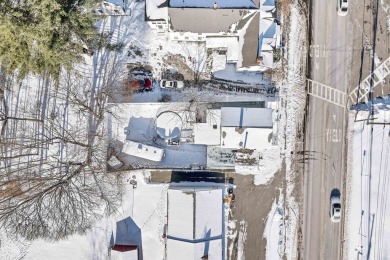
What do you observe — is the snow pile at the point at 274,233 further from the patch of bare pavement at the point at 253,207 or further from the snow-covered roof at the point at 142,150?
the snow-covered roof at the point at 142,150

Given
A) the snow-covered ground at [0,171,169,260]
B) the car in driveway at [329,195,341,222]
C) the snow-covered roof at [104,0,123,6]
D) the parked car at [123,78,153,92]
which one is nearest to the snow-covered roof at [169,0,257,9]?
the snow-covered roof at [104,0,123,6]

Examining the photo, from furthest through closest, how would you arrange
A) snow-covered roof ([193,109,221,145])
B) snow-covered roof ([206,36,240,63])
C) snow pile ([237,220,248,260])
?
snow pile ([237,220,248,260]) → snow-covered roof ([193,109,221,145]) → snow-covered roof ([206,36,240,63])

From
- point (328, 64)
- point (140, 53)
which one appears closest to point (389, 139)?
point (328, 64)

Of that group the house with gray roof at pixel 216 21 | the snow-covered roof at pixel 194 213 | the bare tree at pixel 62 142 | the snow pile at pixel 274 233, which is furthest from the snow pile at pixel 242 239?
the house with gray roof at pixel 216 21

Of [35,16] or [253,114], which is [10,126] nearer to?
[35,16]

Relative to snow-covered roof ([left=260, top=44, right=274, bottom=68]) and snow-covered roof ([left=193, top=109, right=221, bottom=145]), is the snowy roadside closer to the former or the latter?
snow-covered roof ([left=260, top=44, right=274, bottom=68])

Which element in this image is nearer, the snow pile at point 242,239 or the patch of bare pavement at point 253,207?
the patch of bare pavement at point 253,207
